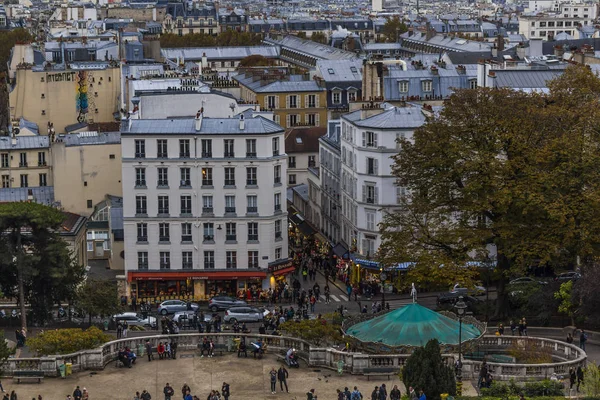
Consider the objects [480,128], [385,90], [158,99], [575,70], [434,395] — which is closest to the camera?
[434,395]

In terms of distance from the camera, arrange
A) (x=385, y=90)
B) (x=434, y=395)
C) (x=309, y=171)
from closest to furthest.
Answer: (x=434, y=395), (x=309, y=171), (x=385, y=90)

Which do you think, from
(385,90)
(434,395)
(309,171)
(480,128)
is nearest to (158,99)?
(309,171)

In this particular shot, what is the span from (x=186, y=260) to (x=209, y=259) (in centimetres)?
138

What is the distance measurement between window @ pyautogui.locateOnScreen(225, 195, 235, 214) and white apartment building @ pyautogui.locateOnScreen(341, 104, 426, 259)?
8.08 m

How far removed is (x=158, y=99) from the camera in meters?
107

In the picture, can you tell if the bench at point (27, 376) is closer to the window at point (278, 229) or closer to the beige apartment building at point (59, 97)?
the window at point (278, 229)

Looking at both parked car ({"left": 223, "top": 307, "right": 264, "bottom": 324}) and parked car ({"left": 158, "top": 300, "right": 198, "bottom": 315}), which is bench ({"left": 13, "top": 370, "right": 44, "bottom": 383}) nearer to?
parked car ({"left": 223, "top": 307, "right": 264, "bottom": 324})

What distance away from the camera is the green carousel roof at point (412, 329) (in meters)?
70.9

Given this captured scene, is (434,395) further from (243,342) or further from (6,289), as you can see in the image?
(6,289)

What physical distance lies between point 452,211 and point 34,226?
71.6 ft

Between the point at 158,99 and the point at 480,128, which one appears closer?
the point at 480,128

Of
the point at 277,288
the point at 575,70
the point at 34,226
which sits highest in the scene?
the point at 575,70

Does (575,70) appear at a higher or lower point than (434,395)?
higher

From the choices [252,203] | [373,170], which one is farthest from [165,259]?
[373,170]
